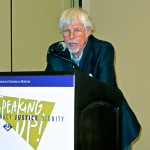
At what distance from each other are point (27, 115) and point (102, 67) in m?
0.76

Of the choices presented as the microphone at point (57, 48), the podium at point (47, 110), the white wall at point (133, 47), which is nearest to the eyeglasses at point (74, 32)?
the microphone at point (57, 48)

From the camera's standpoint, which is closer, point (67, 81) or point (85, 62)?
point (67, 81)

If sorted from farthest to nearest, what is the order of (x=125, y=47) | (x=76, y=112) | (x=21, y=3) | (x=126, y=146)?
(x=125, y=47)
(x=21, y=3)
(x=126, y=146)
(x=76, y=112)

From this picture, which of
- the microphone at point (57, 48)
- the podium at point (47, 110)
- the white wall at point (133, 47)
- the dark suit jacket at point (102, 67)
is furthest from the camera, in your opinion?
the white wall at point (133, 47)

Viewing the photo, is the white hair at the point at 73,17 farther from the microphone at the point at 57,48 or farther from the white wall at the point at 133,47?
the white wall at the point at 133,47

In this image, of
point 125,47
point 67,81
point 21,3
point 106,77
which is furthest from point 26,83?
point 125,47

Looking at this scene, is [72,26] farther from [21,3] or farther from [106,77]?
[21,3]

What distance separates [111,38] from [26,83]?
2477 millimetres

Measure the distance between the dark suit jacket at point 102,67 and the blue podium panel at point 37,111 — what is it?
0.64 meters

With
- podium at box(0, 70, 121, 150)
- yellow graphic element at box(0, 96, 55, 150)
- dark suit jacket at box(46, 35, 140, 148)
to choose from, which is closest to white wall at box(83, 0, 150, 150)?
dark suit jacket at box(46, 35, 140, 148)

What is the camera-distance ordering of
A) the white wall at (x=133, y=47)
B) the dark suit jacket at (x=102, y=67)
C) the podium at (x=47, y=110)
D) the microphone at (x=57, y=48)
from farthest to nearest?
the white wall at (x=133, y=47) → the dark suit jacket at (x=102, y=67) → the microphone at (x=57, y=48) → the podium at (x=47, y=110)

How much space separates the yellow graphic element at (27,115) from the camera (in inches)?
31.0

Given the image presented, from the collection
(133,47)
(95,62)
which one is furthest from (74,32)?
(133,47)

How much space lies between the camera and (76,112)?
754mm
